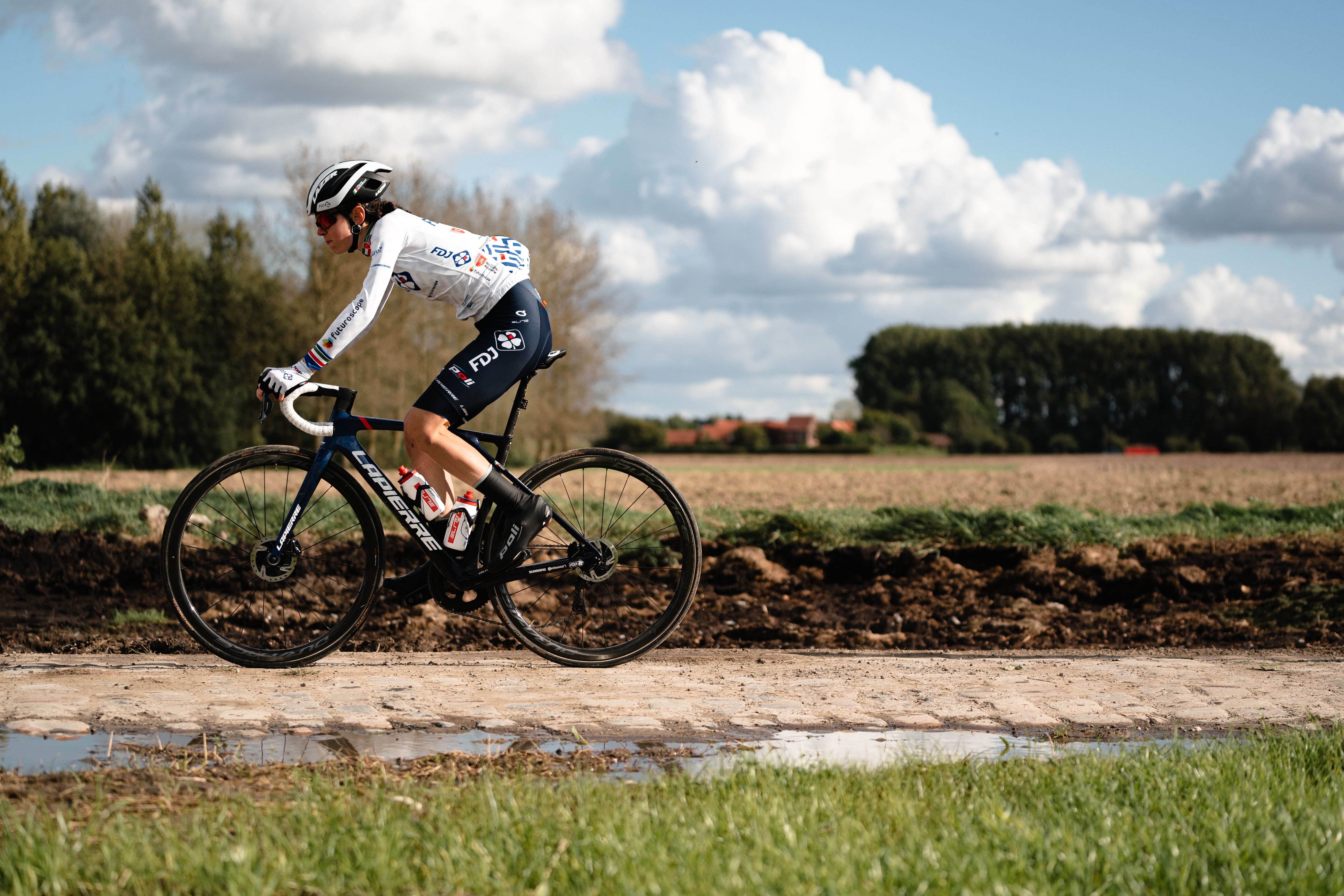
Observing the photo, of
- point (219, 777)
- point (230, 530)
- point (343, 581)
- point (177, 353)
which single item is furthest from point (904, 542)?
point (177, 353)

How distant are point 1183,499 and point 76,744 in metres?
19.7

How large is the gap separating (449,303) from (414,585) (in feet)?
4.46

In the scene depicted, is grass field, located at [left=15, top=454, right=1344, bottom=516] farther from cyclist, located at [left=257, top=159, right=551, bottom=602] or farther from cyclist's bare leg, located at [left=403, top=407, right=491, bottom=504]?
cyclist's bare leg, located at [left=403, top=407, right=491, bottom=504]

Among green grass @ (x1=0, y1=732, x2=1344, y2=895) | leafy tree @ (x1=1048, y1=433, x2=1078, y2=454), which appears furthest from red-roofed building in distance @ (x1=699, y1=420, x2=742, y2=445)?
green grass @ (x1=0, y1=732, x2=1344, y2=895)

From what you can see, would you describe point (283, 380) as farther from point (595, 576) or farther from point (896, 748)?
point (896, 748)

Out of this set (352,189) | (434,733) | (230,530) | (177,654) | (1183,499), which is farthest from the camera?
(1183,499)

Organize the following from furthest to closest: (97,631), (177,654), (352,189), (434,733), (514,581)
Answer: (97,631) → (177,654) → (514,581) → (352,189) → (434,733)

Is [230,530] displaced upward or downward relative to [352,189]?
downward

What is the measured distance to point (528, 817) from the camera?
3.22 metres

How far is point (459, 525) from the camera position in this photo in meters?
5.46

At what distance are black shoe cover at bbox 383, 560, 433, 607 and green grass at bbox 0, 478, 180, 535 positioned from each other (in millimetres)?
5011

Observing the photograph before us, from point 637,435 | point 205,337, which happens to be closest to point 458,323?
point 205,337

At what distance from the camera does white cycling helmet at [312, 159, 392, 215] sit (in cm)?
529

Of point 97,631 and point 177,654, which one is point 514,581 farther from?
point 97,631
